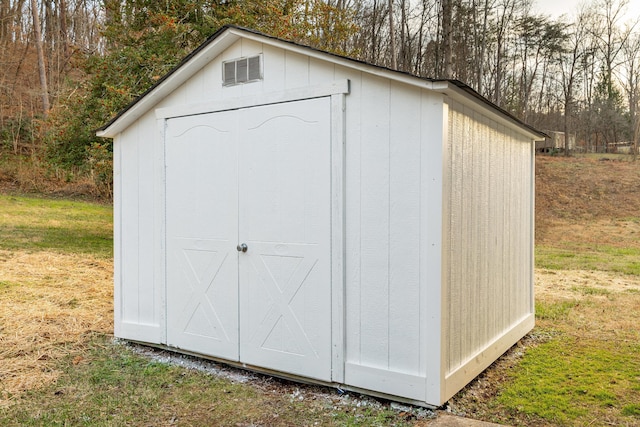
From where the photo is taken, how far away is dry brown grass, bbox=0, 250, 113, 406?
14.3 feet

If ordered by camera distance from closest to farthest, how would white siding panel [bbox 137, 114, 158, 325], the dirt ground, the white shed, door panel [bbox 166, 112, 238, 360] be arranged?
the white shed, door panel [bbox 166, 112, 238, 360], white siding panel [bbox 137, 114, 158, 325], the dirt ground

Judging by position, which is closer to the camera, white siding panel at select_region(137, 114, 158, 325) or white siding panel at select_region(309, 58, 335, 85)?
white siding panel at select_region(309, 58, 335, 85)

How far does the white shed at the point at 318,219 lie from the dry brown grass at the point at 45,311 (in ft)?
2.42

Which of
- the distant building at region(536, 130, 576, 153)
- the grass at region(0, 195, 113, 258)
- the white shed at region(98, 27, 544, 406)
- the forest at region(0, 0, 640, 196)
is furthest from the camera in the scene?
the distant building at region(536, 130, 576, 153)

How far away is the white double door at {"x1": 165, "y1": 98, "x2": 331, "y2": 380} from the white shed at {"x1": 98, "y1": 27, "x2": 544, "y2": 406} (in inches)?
0.5

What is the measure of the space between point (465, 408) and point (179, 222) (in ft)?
9.07

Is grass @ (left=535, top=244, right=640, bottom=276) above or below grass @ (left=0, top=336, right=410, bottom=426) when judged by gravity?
above

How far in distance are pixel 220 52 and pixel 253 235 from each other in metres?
1.57

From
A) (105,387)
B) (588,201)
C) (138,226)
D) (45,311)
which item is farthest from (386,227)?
(588,201)

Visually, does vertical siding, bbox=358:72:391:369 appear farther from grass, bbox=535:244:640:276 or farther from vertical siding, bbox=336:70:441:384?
grass, bbox=535:244:640:276

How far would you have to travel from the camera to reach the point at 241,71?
4.29 meters

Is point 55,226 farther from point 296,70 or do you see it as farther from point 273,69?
point 296,70

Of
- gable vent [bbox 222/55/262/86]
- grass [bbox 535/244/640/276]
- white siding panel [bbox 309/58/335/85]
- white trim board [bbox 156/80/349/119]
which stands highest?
gable vent [bbox 222/55/262/86]

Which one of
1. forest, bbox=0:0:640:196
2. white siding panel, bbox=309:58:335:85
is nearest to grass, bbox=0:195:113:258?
forest, bbox=0:0:640:196
